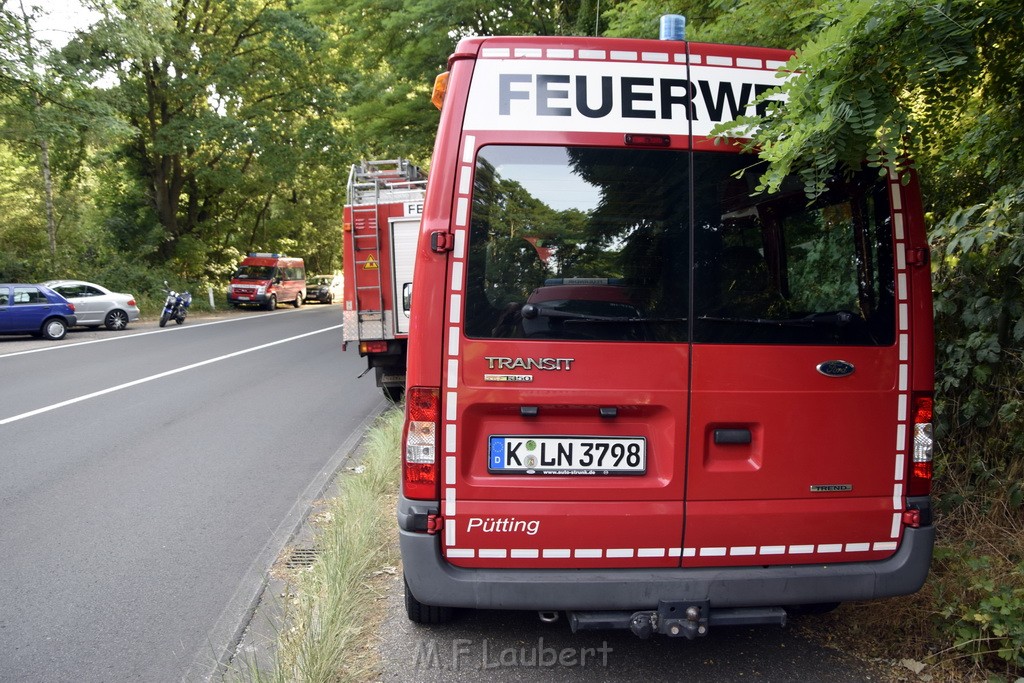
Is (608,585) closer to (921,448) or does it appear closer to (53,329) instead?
(921,448)

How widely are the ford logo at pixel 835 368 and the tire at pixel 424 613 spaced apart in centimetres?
204

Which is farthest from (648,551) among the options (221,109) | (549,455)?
(221,109)

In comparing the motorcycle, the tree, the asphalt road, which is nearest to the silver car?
the motorcycle

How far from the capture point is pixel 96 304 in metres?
22.7

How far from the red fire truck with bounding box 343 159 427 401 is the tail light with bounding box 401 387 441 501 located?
7124mm

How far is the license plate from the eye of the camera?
3.27 metres

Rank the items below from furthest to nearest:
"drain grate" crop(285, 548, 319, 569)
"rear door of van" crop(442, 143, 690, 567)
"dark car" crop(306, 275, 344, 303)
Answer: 1. "dark car" crop(306, 275, 344, 303)
2. "drain grate" crop(285, 548, 319, 569)
3. "rear door of van" crop(442, 143, 690, 567)

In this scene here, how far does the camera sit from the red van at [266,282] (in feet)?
117

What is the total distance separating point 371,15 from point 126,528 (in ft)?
39.3

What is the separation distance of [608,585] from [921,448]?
141 cm

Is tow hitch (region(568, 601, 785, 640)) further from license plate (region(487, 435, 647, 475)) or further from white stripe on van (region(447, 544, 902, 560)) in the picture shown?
license plate (region(487, 435, 647, 475))

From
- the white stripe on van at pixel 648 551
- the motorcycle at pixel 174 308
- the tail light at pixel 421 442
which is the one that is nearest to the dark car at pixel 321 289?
the motorcycle at pixel 174 308

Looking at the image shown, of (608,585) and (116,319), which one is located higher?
(608,585)

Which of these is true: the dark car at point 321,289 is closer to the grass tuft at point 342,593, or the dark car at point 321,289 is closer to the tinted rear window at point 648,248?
the grass tuft at point 342,593
